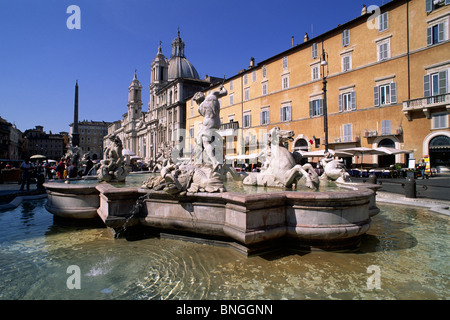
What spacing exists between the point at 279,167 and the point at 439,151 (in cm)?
2034

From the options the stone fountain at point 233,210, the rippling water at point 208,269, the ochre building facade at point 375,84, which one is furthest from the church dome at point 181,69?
the rippling water at point 208,269

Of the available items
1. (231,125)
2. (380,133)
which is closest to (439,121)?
(380,133)

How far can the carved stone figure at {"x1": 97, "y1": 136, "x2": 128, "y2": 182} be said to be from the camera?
671cm

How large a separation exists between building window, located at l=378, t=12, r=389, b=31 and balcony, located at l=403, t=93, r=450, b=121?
24.1 feet

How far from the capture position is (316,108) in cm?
2697

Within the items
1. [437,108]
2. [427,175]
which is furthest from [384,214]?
[437,108]

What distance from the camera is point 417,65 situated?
20062 mm

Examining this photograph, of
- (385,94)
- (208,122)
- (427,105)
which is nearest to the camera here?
(208,122)

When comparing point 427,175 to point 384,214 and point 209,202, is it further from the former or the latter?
point 209,202

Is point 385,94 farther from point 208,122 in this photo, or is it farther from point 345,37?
point 208,122

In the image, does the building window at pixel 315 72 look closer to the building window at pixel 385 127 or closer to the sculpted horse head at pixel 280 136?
the building window at pixel 385 127

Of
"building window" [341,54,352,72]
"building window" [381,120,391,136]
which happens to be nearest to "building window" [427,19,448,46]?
"building window" [341,54,352,72]

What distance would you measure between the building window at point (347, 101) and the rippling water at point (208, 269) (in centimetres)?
2192
